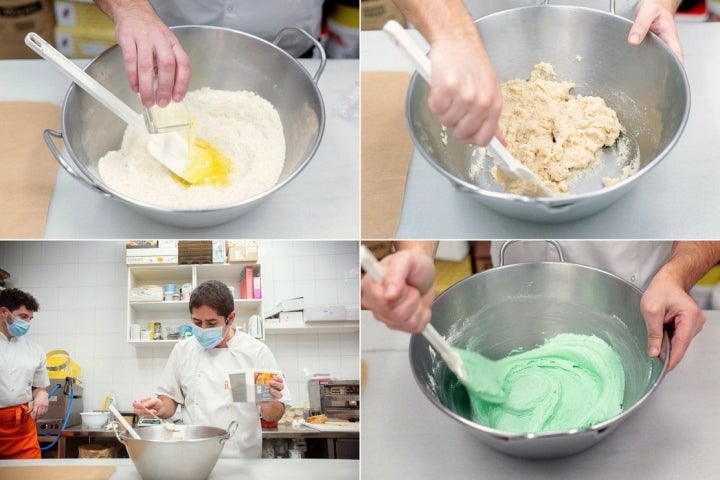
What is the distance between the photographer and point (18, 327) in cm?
92

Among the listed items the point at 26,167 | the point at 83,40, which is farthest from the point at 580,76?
the point at 83,40

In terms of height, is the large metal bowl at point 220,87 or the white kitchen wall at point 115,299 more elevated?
the large metal bowl at point 220,87

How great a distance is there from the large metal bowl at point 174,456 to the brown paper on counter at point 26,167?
1.04 feet

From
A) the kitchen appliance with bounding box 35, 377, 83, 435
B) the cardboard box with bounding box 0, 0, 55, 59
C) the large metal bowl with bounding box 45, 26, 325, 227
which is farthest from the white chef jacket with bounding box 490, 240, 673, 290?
the cardboard box with bounding box 0, 0, 55, 59

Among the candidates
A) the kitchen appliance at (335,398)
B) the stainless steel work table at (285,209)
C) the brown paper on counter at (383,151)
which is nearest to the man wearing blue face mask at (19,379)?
the stainless steel work table at (285,209)

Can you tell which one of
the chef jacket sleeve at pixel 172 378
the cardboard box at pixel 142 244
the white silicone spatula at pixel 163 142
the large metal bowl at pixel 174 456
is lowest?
the large metal bowl at pixel 174 456

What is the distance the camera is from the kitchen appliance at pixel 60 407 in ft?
3.03

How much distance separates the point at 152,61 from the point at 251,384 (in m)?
0.42

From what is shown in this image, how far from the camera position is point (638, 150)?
987 mm

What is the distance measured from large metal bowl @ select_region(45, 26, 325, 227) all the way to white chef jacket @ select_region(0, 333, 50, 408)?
0.76 ft

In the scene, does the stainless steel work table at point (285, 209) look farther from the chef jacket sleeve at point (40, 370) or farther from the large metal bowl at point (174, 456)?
the large metal bowl at point (174, 456)

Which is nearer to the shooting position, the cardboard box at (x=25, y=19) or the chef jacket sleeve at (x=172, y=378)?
the chef jacket sleeve at (x=172, y=378)

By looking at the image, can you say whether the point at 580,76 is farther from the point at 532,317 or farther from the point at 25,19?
the point at 25,19

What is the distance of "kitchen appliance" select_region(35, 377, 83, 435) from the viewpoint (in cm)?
92
